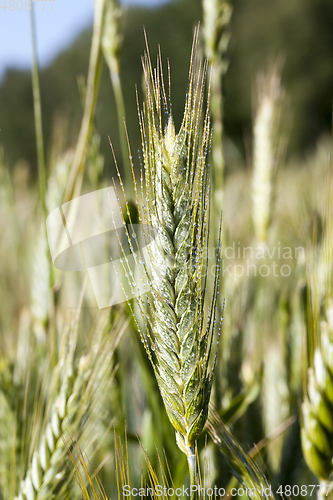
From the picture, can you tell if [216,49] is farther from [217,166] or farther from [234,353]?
[234,353]

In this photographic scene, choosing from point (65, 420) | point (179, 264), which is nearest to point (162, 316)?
point (179, 264)

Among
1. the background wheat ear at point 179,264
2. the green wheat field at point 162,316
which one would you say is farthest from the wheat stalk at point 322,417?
the background wheat ear at point 179,264

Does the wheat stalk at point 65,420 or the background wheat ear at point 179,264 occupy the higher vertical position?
the background wheat ear at point 179,264

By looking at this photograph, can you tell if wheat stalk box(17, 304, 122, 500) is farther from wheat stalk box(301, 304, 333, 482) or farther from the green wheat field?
wheat stalk box(301, 304, 333, 482)

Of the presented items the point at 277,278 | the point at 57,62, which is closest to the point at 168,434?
the point at 277,278

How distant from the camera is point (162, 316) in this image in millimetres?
253

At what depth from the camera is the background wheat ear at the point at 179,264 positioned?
0.79 feet

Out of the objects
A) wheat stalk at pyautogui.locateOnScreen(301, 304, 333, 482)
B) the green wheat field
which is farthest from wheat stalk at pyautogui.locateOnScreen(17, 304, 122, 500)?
wheat stalk at pyautogui.locateOnScreen(301, 304, 333, 482)

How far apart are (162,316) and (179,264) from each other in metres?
0.04

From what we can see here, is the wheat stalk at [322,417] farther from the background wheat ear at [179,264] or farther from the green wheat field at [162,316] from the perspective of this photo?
the background wheat ear at [179,264]

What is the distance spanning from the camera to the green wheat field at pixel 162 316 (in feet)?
0.82

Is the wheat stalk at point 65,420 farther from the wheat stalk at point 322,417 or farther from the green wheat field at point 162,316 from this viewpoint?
the wheat stalk at point 322,417

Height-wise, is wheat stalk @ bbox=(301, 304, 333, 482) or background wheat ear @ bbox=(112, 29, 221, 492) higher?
background wheat ear @ bbox=(112, 29, 221, 492)

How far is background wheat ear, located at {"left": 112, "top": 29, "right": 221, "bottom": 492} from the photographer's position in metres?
0.24
